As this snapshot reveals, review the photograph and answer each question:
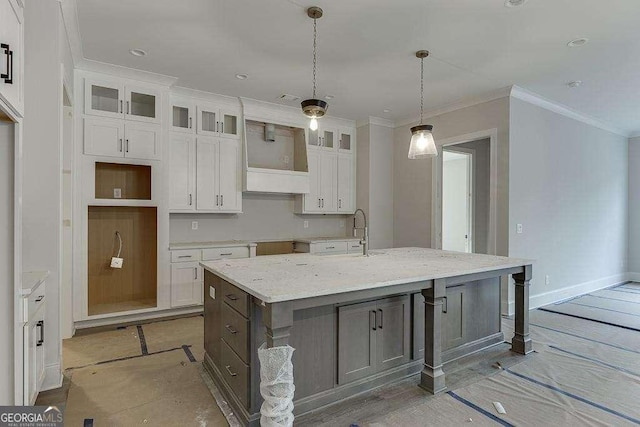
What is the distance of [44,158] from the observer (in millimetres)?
2461

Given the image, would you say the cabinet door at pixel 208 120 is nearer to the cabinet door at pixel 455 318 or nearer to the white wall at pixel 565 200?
the cabinet door at pixel 455 318

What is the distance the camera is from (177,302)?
13.4 ft

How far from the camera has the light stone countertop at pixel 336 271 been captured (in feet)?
6.19

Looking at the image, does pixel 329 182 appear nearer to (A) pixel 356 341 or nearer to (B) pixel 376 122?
(B) pixel 376 122

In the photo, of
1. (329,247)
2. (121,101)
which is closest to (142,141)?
(121,101)

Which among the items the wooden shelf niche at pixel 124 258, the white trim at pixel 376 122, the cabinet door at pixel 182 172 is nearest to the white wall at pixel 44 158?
the wooden shelf niche at pixel 124 258

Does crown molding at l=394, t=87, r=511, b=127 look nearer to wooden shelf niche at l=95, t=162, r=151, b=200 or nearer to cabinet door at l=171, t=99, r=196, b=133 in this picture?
cabinet door at l=171, t=99, r=196, b=133

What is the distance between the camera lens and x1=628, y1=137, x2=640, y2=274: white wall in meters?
6.23

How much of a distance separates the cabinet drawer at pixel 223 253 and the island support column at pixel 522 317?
122 inches

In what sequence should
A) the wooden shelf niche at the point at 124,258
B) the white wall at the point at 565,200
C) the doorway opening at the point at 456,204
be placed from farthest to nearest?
the doorway opening at the point at 456,204 < the white wall at the point at 565,200 < the wooden shelf niche at the point at 124,258

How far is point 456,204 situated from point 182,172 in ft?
17.0

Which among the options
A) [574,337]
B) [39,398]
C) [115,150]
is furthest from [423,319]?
[115,150]

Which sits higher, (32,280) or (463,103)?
(463,103)

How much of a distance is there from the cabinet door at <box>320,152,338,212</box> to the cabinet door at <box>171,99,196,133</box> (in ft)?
6.56
